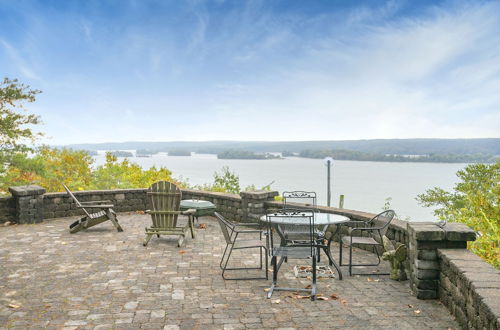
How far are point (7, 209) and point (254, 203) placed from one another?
5.16 meters

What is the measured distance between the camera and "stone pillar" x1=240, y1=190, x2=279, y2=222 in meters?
7.70

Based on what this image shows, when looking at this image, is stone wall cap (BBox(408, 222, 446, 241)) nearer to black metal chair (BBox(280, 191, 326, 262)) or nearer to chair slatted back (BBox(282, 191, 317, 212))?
black metal chair (BBox(280, 191, 326, 262))

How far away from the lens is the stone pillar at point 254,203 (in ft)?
25.2

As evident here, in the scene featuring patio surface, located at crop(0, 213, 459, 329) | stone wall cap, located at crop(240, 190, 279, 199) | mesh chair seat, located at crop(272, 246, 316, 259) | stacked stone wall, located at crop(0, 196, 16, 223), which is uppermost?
stone wall cap, located at crop(240, 190, 279, 199)

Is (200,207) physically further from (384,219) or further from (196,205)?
(384,219)

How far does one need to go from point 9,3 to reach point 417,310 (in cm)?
1739

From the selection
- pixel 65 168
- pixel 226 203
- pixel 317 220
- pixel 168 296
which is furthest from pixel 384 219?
pixel 65 168

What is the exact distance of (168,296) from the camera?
3855 millimetres

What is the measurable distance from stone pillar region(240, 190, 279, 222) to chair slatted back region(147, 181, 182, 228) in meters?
1.75

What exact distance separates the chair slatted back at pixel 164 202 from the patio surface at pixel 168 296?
0.62 metres

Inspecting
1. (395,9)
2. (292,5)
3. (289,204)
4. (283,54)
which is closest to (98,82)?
(283,54)

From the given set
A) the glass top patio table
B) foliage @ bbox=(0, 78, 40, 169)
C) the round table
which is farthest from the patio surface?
foliage @ bbox=(0, 78, 40, 169)

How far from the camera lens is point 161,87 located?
34.4m

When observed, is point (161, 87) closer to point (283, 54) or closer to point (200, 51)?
point (200, 51)
